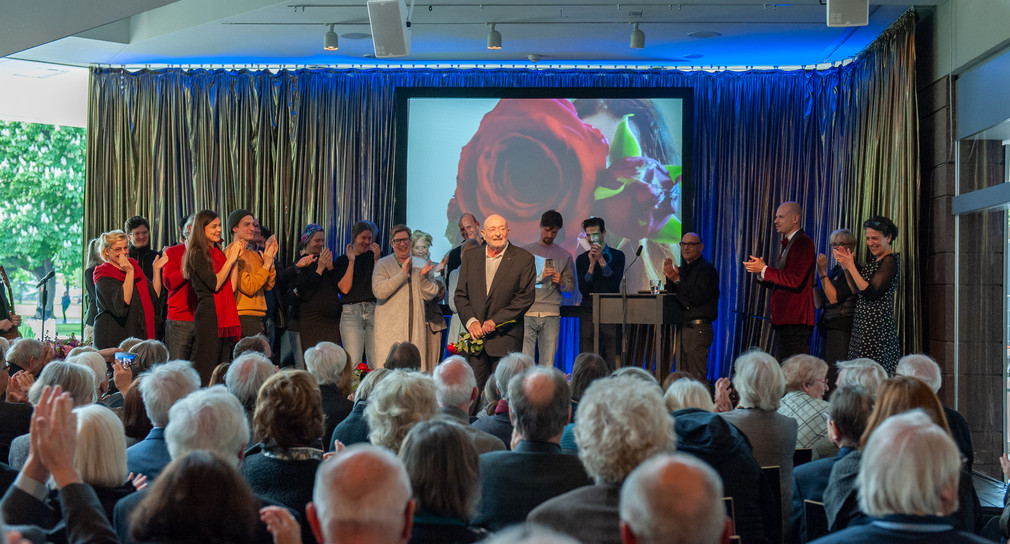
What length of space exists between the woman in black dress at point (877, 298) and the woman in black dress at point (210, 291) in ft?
14.0

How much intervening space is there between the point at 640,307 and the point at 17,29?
16.3 ft

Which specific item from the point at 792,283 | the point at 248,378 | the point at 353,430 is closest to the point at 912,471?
the point at 353,430

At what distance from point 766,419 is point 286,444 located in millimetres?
1951

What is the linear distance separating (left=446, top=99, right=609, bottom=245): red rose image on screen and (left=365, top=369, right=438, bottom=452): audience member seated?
20.6 feet

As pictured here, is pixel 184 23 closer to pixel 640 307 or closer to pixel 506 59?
pixel 506 59

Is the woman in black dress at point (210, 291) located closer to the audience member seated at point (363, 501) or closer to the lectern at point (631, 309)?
the lectern at point (631, 309)

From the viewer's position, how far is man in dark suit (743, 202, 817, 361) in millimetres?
7402

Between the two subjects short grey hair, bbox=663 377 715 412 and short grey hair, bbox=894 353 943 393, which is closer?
short grey hair, bbox=663 377 715 412

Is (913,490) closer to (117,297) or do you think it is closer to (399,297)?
(117,297)

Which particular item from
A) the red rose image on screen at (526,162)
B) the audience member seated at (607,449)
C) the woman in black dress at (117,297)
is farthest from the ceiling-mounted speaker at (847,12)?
the woman in black dress at (117,297)

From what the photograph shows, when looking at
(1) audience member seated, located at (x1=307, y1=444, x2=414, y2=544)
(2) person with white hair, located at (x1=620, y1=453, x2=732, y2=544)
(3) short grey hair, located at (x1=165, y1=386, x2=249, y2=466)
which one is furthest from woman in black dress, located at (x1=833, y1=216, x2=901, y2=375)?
(1) audience member seated, located at (x1=307, y1=444, x2=414, y2=544)

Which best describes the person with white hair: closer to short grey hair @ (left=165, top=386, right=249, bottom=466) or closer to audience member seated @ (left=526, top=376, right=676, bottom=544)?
audience member seated @ (left=526, top=376, right=676, bottom=544)

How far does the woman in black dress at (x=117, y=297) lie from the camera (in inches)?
266

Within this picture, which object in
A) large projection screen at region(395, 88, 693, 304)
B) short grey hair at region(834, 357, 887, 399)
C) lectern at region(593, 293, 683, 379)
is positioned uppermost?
large projection screen at region(395, 88, 693, 304)
